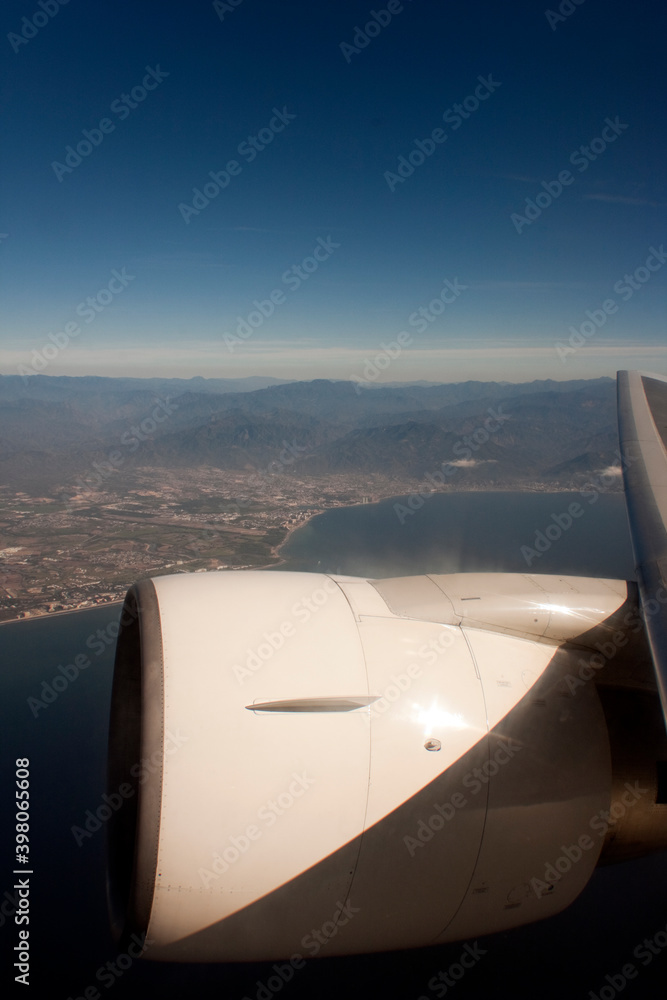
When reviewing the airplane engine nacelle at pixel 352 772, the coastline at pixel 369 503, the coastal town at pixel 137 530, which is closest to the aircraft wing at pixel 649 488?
the airplane engine nacelle at pixel 352 772

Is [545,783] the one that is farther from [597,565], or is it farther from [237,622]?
[597,565]

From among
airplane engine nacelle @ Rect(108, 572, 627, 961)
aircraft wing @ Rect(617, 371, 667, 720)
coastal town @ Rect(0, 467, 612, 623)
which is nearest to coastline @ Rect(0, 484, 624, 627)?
coastal town @ Rect(0, 467, 612, 623)

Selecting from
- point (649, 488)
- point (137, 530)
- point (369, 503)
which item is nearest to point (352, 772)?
point (649, 488)

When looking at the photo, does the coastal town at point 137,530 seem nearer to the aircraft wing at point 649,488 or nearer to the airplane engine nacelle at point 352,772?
the aircraft wing at point 649,488

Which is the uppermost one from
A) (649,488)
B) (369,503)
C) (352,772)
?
(369,503)

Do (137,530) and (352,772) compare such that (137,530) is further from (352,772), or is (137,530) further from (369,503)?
(352,772)

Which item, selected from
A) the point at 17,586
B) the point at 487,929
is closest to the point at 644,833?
the point at 487,929
